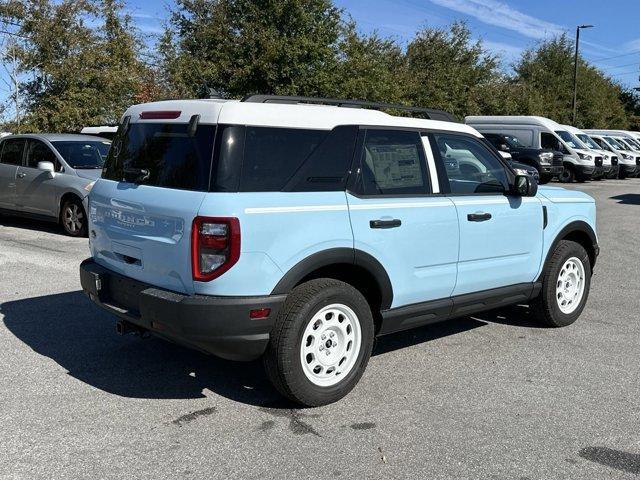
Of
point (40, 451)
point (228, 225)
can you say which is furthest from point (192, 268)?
point (40, 451)

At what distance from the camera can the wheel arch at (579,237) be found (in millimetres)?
5746

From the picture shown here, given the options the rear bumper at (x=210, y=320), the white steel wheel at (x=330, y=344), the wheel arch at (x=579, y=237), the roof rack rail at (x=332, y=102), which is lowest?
the white steel wheel at (x=330, y=344)

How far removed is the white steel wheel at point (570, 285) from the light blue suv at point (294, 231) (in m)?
0.96

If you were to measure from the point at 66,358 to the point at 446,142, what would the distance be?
10.9 ft

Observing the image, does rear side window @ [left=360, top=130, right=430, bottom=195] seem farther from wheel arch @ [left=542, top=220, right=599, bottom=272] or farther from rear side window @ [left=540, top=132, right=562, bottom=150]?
rear side window @ [left=540, top=132, right=562, bottom=150]

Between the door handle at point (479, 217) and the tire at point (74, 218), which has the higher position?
the door handle at point (479, 217)

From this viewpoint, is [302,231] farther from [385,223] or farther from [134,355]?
[134,355]

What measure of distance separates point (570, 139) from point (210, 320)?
962 inches

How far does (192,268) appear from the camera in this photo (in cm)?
370

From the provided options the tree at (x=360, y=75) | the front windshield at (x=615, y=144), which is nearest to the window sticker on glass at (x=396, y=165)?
the tree at (x=360, y=75)

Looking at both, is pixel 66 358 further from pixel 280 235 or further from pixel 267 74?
pixel 267 74

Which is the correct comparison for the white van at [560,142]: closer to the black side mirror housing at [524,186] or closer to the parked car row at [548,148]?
the parked car row at [548,148]

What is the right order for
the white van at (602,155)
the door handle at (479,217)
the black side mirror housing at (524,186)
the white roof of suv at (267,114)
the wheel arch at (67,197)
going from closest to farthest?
the white roof of suv at (267,114) → the door handle at (479,217) → the black side mirror housing at (524,186) → the wheel arch at (67,197) → the white van at (602,155)

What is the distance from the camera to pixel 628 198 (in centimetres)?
1938
